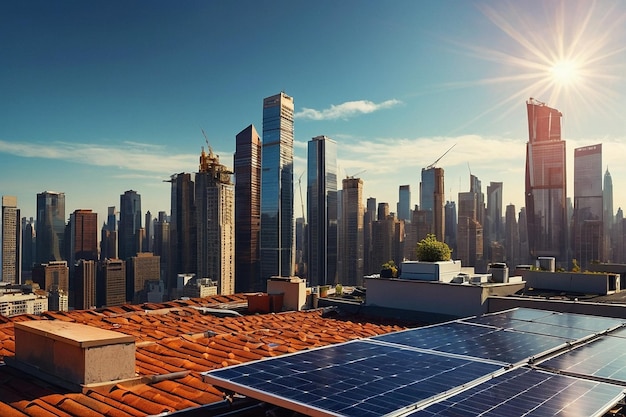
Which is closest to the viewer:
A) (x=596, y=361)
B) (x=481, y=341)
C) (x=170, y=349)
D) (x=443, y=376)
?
(x=443, y=376)

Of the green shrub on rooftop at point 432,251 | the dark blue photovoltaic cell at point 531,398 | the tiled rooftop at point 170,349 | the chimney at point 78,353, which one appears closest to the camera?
the dark blue photovoltaic cell at point 531,398

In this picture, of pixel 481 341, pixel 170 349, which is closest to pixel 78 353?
pixel 170 349

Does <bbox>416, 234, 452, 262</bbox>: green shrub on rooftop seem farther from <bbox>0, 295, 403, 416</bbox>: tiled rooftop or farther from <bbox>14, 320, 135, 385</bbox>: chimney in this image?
<bbox>14, 320, 135, 385</bbox>: chimney

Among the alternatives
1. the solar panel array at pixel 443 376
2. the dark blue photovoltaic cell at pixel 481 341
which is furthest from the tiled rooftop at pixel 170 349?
the dark blue photovoltaic cell at pixel 481 341

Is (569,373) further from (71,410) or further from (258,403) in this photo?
(71,410)

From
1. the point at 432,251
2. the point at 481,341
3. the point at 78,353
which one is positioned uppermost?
the point at 432,251

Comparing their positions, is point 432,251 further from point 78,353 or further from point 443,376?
point 78,353

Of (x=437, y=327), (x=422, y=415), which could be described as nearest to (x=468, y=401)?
(x=422, y=415)

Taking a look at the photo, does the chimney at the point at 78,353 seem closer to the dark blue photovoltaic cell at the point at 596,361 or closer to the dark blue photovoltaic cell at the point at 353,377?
the dark blue photovoltaic cell at the point at 353,377
